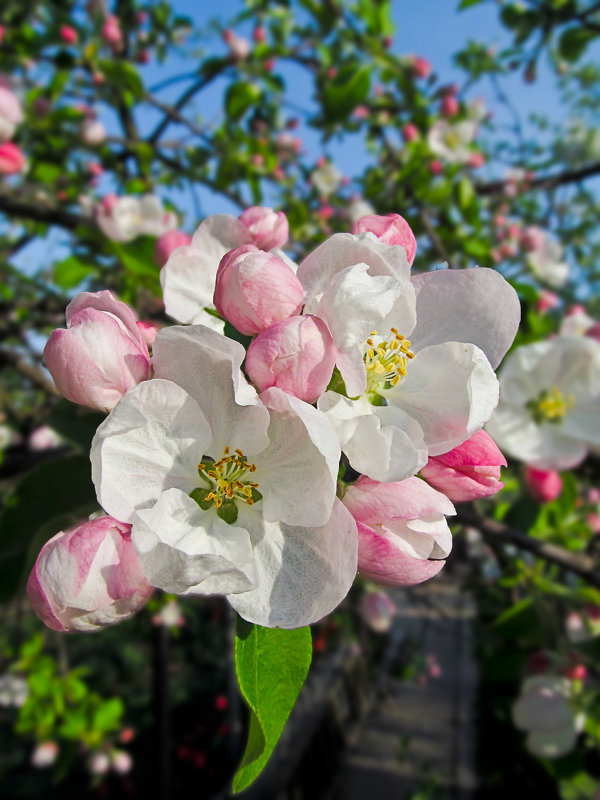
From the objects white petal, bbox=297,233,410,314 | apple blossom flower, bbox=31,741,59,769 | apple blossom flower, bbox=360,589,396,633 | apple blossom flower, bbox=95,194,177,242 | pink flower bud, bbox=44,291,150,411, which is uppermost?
white petal, bbox=297,233,410,314

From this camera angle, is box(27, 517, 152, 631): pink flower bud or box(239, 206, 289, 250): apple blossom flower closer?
box(27, 517, 152, 631): pink flower bud

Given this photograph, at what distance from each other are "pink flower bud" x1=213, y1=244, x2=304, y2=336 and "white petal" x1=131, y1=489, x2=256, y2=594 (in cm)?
20

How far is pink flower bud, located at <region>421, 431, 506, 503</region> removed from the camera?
0.64 m

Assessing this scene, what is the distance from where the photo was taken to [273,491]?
0.64 meters

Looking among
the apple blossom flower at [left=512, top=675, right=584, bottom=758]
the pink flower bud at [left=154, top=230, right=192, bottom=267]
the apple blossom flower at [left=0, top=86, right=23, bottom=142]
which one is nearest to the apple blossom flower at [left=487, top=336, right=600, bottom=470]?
the apple blossom flower at [left=512, top=675, right=584, bottom=758]

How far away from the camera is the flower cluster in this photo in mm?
570

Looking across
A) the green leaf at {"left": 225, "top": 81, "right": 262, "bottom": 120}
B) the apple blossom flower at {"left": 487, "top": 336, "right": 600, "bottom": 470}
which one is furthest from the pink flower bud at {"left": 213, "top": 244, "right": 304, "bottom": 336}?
the green leaf at {"left": 225, "top": 81, "right": 262, "bottom": 120}

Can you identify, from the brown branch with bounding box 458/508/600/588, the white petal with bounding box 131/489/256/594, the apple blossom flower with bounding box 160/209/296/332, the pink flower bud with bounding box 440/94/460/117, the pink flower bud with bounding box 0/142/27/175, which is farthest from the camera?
the pink flower bud with bounding box 440/94/460/117

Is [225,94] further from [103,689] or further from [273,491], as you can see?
[103,689]

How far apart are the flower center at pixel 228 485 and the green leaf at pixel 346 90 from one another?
202 centimetres

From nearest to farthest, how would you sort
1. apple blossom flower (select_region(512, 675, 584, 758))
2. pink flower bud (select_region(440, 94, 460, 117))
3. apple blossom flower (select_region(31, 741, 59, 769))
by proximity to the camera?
apple blossom flower (select_region(512, 675, 584, 758))
pink flower bud (select_region(440, 94, 460, 117))
apple blossom flower (select_region(31, 741, 59, 769))

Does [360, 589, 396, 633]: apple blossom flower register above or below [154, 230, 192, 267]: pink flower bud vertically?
below

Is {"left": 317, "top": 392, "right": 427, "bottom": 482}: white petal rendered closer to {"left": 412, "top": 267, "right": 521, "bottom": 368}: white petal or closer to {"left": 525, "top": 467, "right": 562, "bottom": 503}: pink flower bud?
{"left": 412, "top": 267, "right": 521, "bottom": 368}: white petal

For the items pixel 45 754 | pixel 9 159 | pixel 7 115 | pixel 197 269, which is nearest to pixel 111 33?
pixel 7 115
